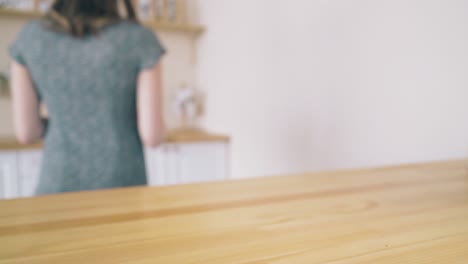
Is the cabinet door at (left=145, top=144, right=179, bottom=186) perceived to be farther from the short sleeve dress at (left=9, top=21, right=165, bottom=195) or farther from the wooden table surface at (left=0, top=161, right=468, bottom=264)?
the wooden table surface at (left=0, top=161, right=468, bottom=264)

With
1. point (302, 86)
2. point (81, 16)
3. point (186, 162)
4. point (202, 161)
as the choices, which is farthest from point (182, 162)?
point (81, 16)

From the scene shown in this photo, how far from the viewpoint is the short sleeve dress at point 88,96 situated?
80 cm

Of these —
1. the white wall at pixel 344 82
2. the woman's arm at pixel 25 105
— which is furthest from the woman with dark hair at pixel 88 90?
the white wall at pixel 344 82

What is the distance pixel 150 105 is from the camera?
0.88m

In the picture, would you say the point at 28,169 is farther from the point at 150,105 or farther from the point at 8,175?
the point at 150,105

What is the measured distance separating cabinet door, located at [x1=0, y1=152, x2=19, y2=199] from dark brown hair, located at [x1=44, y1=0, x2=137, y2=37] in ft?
4.02

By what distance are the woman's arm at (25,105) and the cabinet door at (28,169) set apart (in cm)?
94

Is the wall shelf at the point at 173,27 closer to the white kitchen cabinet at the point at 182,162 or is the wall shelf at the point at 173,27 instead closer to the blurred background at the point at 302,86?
the blurred background at the point at 302,86

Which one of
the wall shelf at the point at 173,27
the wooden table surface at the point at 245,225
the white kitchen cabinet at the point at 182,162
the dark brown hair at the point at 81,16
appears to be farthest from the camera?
the wall shelf at the point at 173,27

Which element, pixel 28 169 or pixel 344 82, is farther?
pixel 28 169

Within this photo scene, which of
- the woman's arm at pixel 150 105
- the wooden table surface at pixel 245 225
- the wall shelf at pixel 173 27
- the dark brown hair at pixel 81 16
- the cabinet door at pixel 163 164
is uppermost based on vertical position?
the wall shelf at pixel 173 27

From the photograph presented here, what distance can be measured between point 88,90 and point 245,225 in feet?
2.23

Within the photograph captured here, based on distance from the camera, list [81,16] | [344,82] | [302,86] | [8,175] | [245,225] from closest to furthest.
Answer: [245,225]
[81,16]
[344,82]
[302,86]
[8,175]

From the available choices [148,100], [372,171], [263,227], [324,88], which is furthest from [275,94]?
[263,227]
